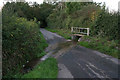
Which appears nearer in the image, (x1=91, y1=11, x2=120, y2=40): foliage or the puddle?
the puddle

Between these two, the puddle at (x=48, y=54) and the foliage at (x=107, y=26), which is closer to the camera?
the puddle at (x=48, y=54)

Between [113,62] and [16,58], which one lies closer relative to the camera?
[16,58]

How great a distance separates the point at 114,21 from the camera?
1052 cm

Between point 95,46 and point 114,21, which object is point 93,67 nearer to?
point 95,46

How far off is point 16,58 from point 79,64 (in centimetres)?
304

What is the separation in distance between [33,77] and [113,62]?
4333mm

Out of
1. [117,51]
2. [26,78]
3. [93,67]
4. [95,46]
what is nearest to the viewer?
[26,78]

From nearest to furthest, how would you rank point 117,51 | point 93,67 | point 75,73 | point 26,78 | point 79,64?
1. point 26,78
2. point 75,73
3. point 93,67
4. point 79,64
5. point 117,51

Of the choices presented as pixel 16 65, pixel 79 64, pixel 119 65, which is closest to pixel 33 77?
pixel 16 65

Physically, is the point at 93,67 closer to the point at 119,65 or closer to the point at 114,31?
the point at 119,65

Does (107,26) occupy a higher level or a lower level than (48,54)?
higher

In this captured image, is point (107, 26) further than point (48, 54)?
Yes

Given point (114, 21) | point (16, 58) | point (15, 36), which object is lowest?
point (16, 58)

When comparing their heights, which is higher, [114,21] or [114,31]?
[114,21]
